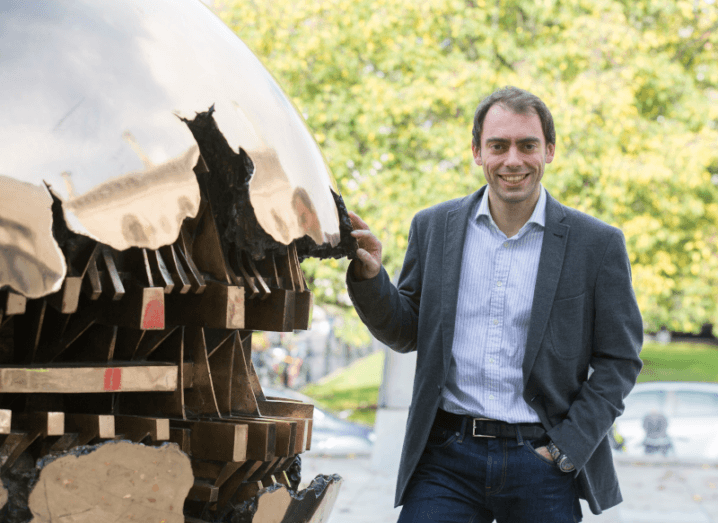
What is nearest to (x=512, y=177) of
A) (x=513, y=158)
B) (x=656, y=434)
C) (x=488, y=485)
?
(x=513, y=158)

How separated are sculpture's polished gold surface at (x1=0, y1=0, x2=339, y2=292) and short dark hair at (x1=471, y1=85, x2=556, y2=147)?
3.39 feet

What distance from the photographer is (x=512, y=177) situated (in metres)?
2.23

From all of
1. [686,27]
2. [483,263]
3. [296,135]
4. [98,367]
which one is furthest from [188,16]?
[686,27]

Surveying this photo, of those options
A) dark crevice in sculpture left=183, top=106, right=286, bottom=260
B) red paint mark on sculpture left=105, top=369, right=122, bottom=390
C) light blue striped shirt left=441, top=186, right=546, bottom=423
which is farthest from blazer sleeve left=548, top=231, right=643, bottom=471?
red paint mark on sculpture left=105, top=369, right=122, bottom=390

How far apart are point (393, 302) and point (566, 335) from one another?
Answer: 49 centimetres

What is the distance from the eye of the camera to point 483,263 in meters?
2.35

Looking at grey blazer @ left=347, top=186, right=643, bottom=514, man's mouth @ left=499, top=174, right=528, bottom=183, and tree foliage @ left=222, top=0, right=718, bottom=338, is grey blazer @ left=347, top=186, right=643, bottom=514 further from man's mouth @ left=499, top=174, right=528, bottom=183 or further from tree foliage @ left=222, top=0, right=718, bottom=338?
tree foliage @ left=222, top=0, right=718, bottom=338

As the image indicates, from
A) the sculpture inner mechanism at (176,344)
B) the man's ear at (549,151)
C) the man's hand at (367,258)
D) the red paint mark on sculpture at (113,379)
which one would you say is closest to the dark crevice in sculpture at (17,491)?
the sculpture inner mechanism at (176,344)

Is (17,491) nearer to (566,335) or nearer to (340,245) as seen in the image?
(340,245)

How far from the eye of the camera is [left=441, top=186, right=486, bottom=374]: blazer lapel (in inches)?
90.1

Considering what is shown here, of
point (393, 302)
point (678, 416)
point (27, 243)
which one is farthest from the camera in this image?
point (678, 416)

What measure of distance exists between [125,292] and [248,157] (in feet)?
0.93

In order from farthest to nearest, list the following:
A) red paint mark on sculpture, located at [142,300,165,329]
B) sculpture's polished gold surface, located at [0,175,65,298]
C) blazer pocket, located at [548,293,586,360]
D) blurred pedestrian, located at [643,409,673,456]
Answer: blurred pedestrian, located at [643,409,673,456]
blazer pocket, located at [548,293,586,360]
red paint mark on sculpture, located at [142,300,165,329]
sculpture's polished gold surface, located at [0,175,65,298]

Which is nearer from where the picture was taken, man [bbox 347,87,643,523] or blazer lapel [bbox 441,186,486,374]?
man [bbox 347,87,643,523]
